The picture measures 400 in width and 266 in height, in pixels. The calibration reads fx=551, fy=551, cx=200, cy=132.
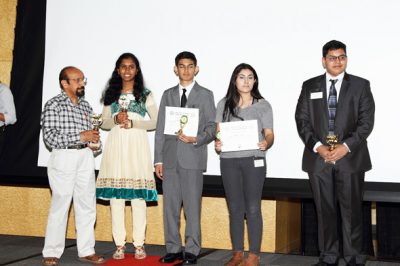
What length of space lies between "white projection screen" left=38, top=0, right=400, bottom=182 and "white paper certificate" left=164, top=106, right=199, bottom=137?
689 mm

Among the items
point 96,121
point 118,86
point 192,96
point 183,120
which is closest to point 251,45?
point 192,96

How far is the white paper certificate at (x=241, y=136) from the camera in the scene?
3985 mm

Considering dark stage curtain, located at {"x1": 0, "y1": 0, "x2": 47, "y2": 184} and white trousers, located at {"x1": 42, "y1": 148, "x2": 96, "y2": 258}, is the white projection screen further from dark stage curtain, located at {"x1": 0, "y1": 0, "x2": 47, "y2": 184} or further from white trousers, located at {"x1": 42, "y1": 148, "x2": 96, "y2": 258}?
white trousers, located at {"x1": 42, "y1": 148, "x2": 96, "y2": 258}

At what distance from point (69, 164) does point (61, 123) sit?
0.32 m

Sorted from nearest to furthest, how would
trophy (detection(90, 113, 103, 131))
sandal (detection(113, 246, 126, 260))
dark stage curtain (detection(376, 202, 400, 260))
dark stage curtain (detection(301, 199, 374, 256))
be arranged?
trophy (detection(90, 113, 103, 131)) → sandal (detection(113, 246, 126, 260)) → dark stage curtain (detection(376, 202, 400, 260)) → dark stage curtain (detection(301, 199, 374, 256))

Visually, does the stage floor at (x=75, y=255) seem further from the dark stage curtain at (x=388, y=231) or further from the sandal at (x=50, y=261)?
the dark stage curtain at (x=388, y=231)

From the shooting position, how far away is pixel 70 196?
423 centimetres

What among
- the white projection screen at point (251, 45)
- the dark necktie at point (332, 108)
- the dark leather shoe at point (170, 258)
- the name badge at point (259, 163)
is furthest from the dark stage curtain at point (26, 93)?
the dark necktie at point (332, 108)

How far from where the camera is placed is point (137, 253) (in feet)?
14.5

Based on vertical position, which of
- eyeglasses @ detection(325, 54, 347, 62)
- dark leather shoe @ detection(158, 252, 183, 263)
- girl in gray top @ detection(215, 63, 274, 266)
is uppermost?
eyeglasses @ detection(325, 54, 347, 62)

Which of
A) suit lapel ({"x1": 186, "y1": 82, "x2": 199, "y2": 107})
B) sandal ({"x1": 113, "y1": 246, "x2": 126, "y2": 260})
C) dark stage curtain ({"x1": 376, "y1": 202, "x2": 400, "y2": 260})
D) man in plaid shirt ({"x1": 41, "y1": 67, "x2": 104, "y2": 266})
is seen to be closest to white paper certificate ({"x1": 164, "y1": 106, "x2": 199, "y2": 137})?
suit lapel ({"x1": 186, "y1": 82, "x2": 199, "y2": 107})

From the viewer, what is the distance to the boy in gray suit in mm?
4242

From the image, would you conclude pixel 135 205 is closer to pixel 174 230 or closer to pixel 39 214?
pixel 174 230

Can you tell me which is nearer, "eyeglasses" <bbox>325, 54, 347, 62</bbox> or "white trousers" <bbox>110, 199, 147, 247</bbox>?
"eyeglasses" <bbox>325, 54, 347, 62</bbox>
